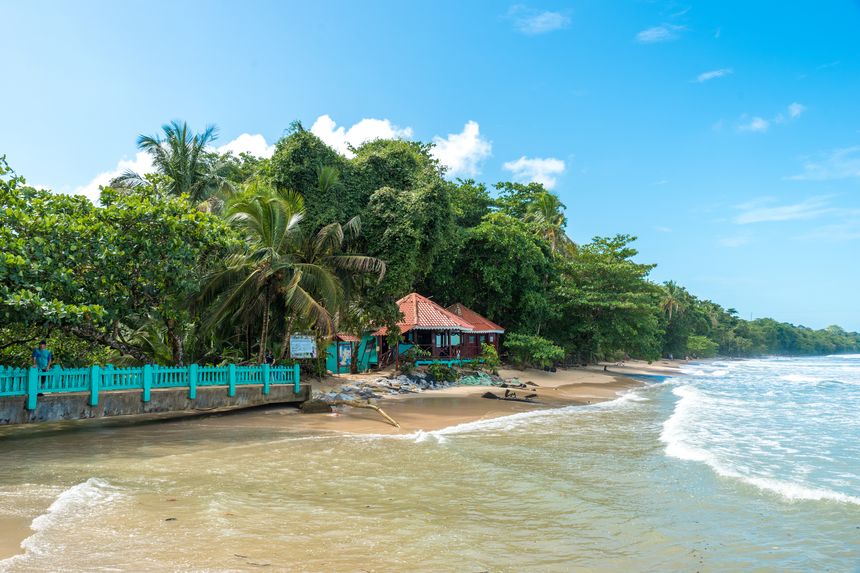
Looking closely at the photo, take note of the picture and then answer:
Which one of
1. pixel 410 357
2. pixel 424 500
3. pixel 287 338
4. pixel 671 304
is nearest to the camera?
pixel 424 500

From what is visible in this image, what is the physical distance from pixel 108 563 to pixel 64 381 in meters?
8.25

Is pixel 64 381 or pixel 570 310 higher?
pixel 570 310

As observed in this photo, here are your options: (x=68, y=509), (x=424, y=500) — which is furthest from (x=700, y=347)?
(x=68, y=509)

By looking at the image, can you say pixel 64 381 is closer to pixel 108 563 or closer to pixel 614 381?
pixel 108 563

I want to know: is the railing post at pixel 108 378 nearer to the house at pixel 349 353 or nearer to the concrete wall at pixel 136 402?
the concrete wall at pixel 136 402

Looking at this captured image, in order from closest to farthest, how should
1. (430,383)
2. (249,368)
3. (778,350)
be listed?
1. (249,368)
2. (430,383)
3. (778,350)

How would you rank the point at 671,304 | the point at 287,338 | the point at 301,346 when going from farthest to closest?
1. the point at 671,304
2. the point at 287,338
3. the point at 301,346

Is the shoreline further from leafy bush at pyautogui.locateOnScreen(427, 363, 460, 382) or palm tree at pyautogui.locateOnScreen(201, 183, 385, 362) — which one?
palm tree at pyautogui.locateOnScreen(201, 183, 385, 362)

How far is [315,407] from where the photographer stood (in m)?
15.6

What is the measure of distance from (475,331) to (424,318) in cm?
348

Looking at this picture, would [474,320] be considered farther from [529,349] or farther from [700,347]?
[700,347]

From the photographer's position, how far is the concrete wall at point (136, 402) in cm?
1077

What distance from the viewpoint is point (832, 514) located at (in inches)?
288

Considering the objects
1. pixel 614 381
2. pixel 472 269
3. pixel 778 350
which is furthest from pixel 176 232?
pixel 778 350
